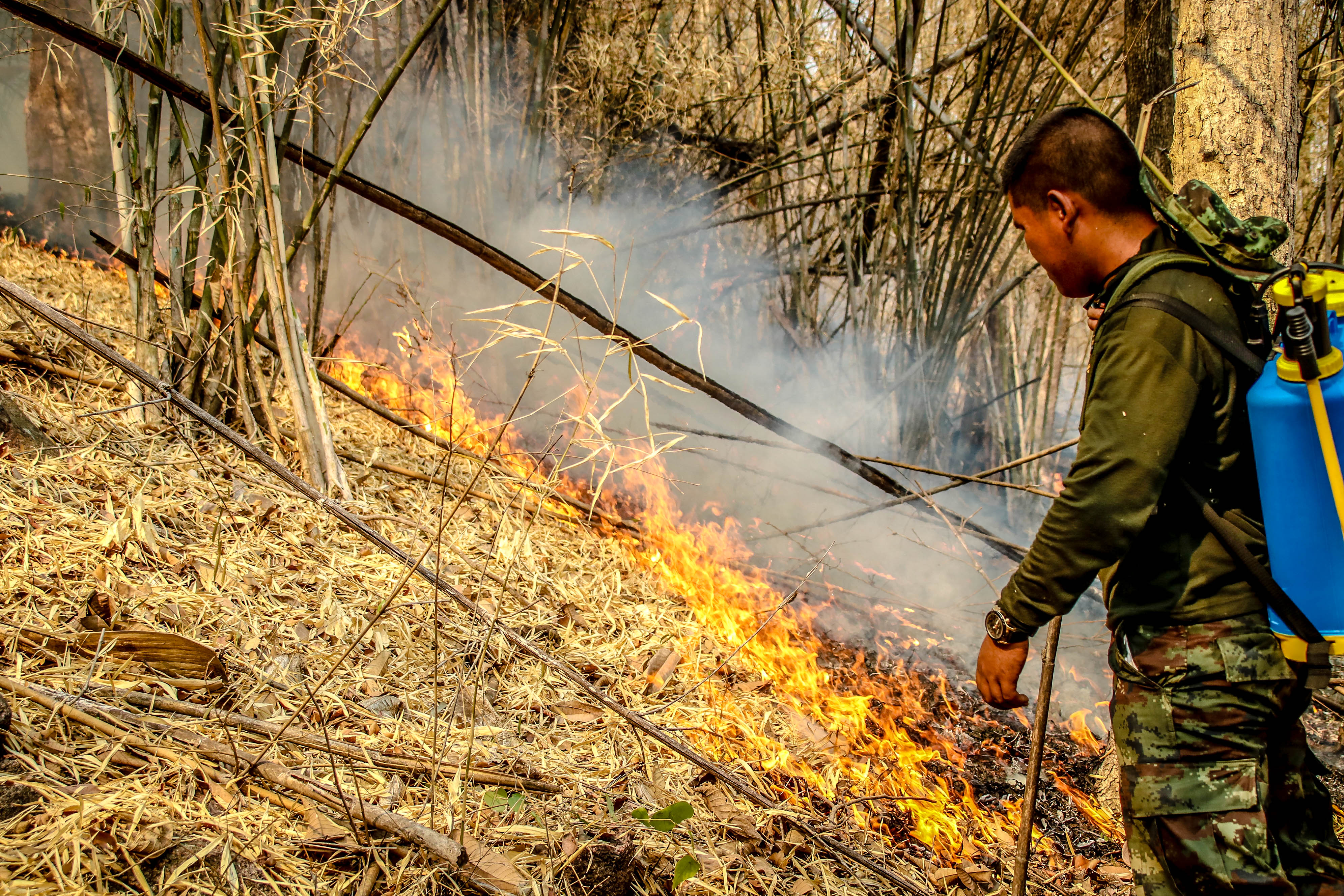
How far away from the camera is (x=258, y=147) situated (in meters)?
2.72

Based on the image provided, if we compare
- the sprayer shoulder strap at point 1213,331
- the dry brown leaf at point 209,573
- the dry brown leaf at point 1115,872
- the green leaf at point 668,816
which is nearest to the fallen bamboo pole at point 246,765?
the green leaf at point 668,816

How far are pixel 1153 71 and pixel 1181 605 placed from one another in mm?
2280

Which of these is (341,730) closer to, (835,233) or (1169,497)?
(1169,497)

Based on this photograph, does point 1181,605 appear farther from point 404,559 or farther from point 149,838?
point 149,838

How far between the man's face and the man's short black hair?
0.02 metres

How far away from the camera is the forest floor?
153 cm

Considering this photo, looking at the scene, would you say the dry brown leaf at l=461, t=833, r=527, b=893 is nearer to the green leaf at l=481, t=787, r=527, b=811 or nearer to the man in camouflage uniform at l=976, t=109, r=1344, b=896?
the green leaf at l=481, t=787, r=527, b=811

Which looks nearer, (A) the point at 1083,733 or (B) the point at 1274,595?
(B) the point at 1274,595

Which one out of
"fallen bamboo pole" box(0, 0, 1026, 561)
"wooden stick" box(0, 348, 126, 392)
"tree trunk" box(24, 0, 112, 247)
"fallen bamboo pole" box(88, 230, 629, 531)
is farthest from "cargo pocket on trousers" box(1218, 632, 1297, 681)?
"tree trunk" box(24, 0, 112, 247)

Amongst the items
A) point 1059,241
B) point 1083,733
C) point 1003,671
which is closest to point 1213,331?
point 1059,241

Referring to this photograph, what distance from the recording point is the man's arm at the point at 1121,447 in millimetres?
1357

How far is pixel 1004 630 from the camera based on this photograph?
158cm

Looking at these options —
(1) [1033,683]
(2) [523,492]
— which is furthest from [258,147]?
(1) [1033,683]

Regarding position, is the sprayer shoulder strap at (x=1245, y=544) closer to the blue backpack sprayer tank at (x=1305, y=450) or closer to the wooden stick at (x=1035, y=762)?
the blue backpack sprayer tank at (x=1305, y=450)
